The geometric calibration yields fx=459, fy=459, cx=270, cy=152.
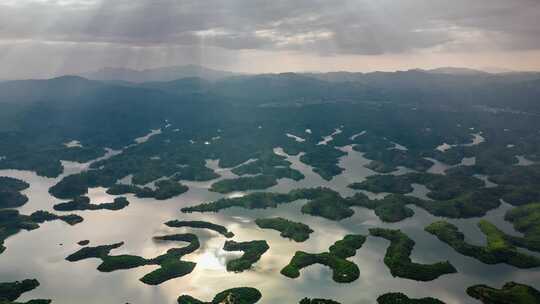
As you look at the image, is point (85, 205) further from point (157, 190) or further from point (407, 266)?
point (407, 266)

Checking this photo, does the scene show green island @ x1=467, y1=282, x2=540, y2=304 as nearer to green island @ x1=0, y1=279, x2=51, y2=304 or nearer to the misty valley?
the misty valley

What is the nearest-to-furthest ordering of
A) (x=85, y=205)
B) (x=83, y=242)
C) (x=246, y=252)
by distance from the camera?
(x=246, y=252)
(x=83, y=242)
(x=85, y=205)

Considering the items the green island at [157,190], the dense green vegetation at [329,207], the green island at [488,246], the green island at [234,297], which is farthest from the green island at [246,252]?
the green island at [157,190]

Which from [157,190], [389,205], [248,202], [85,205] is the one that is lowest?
[85,205]

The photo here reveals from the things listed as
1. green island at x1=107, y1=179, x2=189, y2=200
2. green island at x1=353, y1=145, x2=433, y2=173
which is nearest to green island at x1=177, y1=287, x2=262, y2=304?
green island at x1=107, y1=179, x2=189, y2=200

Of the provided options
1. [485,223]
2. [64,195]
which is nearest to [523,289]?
[485,223]

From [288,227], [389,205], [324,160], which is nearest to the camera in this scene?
[288,227]

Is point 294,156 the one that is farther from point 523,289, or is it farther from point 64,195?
point 523,289

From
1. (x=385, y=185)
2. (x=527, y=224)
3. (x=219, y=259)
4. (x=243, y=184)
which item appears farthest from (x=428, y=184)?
(x=219, y=259)
